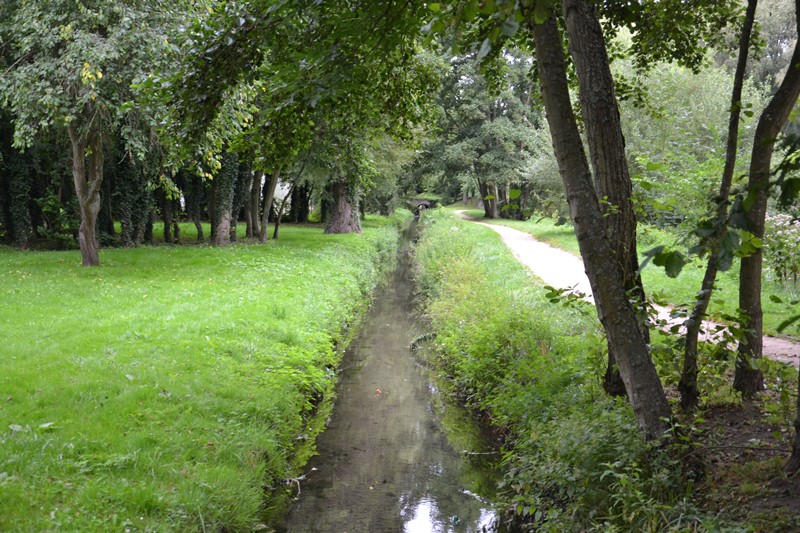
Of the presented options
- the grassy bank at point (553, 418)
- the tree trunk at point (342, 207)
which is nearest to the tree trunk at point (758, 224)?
the grassy bank at point (553, 418)

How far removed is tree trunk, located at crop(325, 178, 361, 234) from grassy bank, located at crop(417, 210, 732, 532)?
665 inches

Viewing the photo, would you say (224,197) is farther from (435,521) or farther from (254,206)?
(435,521)

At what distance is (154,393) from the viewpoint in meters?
6.92

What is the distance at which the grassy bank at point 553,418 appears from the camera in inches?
173

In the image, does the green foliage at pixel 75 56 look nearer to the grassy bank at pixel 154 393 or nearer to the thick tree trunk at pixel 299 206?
the grassy bank at pixel 154 393

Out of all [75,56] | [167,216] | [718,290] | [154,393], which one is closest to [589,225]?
[154,393]

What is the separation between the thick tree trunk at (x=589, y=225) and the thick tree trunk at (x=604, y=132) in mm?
244

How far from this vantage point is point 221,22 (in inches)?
220

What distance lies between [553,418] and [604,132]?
3089 mm

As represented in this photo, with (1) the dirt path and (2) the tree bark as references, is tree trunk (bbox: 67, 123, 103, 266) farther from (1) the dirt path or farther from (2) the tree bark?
(1) the dirt path

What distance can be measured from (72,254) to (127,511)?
1632 centimetres

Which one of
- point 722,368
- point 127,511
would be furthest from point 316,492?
point 722,368

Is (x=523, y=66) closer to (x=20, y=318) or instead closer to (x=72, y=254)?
(x=72, y=254)

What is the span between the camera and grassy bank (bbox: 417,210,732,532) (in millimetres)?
4387
